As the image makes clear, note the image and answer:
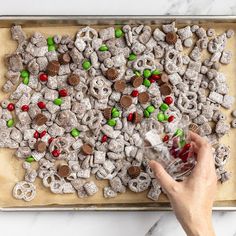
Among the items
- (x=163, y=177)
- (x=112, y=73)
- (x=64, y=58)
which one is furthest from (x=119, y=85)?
(x=163, y=177)

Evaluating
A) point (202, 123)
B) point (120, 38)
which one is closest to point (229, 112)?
point (202, 123)

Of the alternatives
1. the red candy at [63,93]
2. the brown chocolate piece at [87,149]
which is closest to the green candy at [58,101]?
the red candy at [63,93]

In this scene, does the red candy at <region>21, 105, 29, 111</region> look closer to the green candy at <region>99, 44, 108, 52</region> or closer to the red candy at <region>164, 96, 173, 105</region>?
the green candy at <region>99, 44, 108, 52</region>

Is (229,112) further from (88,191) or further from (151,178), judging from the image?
(88,191)

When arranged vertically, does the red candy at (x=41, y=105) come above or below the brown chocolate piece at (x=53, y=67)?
below

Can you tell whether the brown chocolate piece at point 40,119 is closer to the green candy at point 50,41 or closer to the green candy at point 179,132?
the green candy at point 50,41
